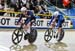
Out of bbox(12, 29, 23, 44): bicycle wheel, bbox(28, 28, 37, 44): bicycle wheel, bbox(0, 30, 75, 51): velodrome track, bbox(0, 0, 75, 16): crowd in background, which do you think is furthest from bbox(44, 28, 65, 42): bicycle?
bbox(0, 0, 75, 16): crowd in background

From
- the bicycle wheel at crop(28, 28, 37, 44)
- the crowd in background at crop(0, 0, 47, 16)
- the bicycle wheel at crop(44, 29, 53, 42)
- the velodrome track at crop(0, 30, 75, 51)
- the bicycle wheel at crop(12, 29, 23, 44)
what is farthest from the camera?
the crowd in background at crop(0, 0, 47, 16)

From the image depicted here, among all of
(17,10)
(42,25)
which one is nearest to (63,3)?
(42,25)

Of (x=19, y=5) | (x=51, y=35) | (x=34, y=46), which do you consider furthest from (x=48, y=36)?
(x=19, y=5)

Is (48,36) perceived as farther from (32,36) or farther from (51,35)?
(32,36)

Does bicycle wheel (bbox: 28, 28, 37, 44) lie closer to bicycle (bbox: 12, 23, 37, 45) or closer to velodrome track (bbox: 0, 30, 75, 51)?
bicycle (bbox: 12, 23, 37, 45)

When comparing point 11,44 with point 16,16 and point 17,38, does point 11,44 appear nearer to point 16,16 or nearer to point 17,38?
point 17,38

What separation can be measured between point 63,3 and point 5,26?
313 cm

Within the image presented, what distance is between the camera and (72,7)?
1398 cm

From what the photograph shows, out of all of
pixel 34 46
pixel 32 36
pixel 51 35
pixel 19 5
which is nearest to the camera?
pixel 34 46

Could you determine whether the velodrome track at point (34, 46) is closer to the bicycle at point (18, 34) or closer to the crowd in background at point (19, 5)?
the bicycle at point (18, 34)

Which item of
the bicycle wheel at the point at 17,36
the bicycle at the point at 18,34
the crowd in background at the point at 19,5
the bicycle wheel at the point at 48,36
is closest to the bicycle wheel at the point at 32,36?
the bicycle at the point at 18,34

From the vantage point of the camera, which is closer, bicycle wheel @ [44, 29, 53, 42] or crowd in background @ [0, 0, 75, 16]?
bicycle wheel @ [44, 29, 53, 42]

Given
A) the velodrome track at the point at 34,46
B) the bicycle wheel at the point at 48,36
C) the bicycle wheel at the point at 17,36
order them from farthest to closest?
the bicycle wheel at the point at 48,36 < the bicycle wheel at the point at 17,36 < the velodrome track at the point at 34,46

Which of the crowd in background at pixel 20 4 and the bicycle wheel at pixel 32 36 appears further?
the crowd in background at pixel 20 4
